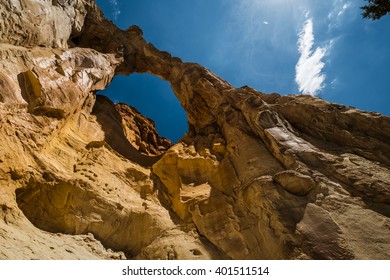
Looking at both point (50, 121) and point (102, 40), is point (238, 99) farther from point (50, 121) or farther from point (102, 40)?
point (102, 40)

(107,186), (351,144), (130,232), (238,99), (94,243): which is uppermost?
(238,99)

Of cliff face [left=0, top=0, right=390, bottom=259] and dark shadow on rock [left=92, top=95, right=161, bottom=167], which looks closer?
cliff face [left=0, top=0, right=390, bottom=259]

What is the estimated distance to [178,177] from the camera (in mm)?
16109

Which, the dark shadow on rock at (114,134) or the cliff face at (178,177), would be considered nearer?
the cliff face at (178,177)

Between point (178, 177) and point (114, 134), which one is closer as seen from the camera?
point (178, 177)

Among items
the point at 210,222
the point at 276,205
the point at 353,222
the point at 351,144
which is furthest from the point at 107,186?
the point at 351,144

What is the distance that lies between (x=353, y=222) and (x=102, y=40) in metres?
28.0

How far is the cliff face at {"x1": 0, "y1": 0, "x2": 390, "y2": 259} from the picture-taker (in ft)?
32.1

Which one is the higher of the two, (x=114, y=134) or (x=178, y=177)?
(x=114, y=134)

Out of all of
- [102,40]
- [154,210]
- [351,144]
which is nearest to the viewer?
[154,210]

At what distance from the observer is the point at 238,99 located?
19.7 metres

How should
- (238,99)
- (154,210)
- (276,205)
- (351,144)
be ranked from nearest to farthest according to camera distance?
(276,205), (154,210), (351,144), (238,99)

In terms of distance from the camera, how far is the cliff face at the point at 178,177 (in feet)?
32.1

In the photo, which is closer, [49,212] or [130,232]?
[49,212]
